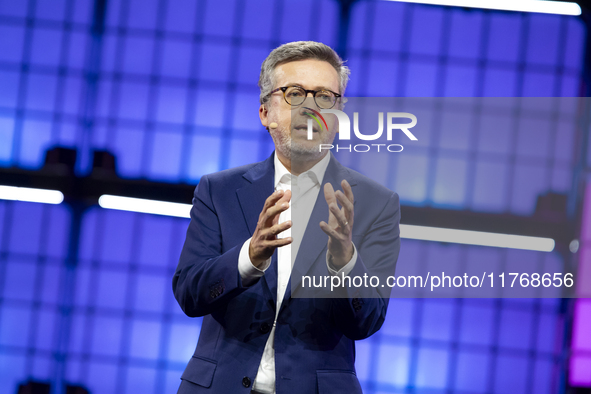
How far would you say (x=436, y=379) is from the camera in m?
3.25

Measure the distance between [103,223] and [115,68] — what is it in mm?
1080

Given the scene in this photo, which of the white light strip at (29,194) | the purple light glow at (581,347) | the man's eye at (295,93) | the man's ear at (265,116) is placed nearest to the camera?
the man's eye at (295,93)

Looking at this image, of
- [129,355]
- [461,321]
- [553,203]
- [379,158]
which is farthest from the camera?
[129,355]

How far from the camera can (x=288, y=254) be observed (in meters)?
1.80

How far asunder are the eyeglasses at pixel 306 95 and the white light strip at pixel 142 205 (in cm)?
172

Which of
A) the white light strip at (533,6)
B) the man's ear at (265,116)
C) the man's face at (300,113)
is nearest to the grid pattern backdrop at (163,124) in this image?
the white light strip at (533,6)

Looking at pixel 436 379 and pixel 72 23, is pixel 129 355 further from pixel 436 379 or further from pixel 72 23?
pixel 72 23

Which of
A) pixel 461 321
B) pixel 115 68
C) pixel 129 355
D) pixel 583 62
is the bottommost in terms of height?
pixel 129 355

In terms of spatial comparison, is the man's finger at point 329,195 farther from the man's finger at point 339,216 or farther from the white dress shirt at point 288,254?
the white dress shirt at point 288,254

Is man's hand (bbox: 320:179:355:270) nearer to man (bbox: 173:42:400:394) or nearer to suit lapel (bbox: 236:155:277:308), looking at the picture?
man (bbox: 173:42:400:394)

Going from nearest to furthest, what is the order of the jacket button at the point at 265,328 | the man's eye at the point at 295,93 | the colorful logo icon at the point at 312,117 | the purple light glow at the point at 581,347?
the jacket button at the point at 265,328 → the colorful logo icon at the point at 312,117 → the man's eye at the point at 295,93 → the purple light glow at the point at 581,347

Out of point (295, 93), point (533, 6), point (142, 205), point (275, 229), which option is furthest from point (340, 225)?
point (533, 6)

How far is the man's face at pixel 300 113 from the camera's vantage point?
182 centimetres

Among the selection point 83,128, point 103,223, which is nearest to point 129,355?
point 103,223
